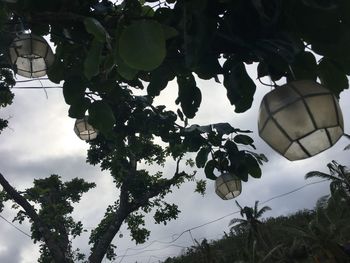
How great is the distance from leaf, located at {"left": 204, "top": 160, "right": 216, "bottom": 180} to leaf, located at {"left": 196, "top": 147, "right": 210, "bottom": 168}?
0.09 feet

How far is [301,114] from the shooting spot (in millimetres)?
1275

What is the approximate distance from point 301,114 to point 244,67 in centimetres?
25

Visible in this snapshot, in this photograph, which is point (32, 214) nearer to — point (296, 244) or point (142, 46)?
point (142, 46)

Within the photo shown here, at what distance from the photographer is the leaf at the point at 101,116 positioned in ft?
5.68

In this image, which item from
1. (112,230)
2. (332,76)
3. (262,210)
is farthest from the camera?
(262,210)

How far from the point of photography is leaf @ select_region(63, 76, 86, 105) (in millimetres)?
1626

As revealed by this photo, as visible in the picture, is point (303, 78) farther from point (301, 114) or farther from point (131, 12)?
point (131, 12)

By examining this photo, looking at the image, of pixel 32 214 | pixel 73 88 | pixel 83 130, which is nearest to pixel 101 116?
pixel 73 88

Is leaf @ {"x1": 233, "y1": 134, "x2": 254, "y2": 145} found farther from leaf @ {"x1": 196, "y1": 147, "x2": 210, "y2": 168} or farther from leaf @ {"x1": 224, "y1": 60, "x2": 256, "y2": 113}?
leaf @ {"x1": 224, "y1": 60, "x2": 256, "y2": 113}

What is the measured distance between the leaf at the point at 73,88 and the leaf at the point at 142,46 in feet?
2.16

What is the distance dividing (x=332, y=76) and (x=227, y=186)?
66.1 inches

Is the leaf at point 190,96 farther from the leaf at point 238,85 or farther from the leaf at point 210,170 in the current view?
the leaf at point 210,170

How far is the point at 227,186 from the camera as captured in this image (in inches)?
117

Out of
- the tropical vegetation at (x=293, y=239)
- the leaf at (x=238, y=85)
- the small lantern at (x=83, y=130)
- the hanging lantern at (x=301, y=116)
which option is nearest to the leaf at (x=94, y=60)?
the leaf at (x=238, y=85)
